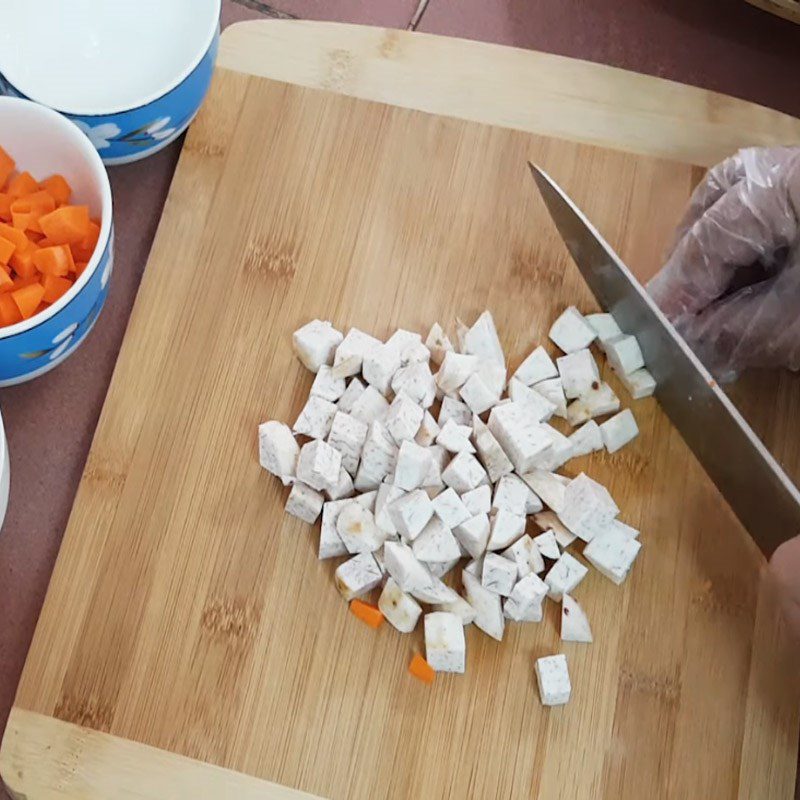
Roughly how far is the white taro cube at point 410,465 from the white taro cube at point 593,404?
0.21 metres

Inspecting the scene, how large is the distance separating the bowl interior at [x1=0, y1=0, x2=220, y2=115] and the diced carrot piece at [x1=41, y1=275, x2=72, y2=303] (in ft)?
0.84

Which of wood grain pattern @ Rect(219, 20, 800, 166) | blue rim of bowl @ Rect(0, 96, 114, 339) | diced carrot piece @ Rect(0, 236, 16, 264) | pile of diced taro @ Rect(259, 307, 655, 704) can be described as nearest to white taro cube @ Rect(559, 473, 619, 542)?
pile of diced taro @ Rect(259, 307, 655, 704)

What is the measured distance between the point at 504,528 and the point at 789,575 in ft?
1.06

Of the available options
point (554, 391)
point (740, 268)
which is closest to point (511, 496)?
point (554, 391)

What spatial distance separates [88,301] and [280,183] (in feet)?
1.02

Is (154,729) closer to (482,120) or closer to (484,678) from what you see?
(484,678)

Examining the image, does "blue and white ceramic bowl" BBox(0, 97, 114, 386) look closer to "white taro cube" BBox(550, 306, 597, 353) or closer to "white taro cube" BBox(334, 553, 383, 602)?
"white taro cube" BBox(334, 553, 383, 602)

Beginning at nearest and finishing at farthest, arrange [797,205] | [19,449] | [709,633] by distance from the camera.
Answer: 1. [797,205]
2. [709,633]
3. [19,449]

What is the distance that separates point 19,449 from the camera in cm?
140

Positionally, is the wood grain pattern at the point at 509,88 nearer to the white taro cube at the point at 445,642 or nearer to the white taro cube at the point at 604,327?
the white taro cube at the point at 604,327

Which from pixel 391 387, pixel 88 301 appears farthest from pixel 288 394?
pixel 88 301

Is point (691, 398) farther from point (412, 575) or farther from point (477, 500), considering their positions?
point (412, 575)

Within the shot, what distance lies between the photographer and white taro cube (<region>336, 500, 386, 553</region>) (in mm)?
1259

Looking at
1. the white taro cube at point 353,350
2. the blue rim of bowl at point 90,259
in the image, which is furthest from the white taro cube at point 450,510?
the blue rim of bowl at point 90,259
